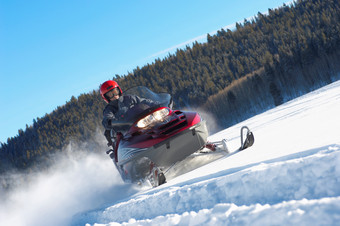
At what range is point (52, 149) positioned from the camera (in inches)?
3701

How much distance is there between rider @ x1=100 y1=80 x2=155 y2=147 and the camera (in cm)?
515

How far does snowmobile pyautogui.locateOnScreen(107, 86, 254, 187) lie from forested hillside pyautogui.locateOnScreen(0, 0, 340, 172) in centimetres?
5144

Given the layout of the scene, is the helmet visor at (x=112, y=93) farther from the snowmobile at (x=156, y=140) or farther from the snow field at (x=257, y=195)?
the snow field at (x=257, y=195)

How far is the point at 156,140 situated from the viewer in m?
4.46

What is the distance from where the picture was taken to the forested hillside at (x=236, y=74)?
58.0 m

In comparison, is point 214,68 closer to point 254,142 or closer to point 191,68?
point 191,68

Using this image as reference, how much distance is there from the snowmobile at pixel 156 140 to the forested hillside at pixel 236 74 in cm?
5144

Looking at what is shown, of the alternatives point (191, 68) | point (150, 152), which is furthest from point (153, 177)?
point (191, 68)

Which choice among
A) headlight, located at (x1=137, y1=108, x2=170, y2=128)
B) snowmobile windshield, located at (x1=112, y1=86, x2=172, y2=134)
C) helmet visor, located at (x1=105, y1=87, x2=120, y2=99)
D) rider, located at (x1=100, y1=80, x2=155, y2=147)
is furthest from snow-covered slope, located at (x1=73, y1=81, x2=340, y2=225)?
helmet visor, located at (x1=105, y1=87, x2=120, y2=99)

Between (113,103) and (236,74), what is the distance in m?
81.3

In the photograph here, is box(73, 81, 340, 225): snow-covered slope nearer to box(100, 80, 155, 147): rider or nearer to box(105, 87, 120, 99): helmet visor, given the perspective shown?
box(100, 80, 155, 147): rider

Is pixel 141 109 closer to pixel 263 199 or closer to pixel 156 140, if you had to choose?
pixel 156 140

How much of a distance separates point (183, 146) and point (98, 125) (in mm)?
89606

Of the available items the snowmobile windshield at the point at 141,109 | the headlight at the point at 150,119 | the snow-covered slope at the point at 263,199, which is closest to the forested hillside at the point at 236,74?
the snowmobile windshield at the point at 141,109
